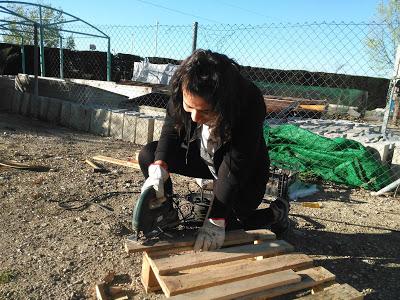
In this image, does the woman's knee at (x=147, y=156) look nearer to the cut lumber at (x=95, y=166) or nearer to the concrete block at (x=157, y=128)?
the cut lumber at (x=95, y=166)

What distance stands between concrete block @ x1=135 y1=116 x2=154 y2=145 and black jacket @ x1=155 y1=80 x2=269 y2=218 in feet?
11.5

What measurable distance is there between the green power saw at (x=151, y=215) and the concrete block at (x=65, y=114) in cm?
548

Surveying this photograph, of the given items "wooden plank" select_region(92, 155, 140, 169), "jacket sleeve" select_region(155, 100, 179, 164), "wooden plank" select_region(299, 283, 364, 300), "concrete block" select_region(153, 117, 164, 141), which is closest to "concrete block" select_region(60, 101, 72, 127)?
"concrete block" select_region(153, 117, 164, 141)

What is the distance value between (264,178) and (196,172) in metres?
0.46

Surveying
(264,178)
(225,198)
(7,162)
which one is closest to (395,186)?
(264,178)

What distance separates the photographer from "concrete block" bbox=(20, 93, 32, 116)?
27.5 feet

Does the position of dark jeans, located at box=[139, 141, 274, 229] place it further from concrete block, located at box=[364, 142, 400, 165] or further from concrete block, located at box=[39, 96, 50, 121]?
concrete block, located at box=[39, 96, 50, 121]

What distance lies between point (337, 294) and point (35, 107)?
755cm

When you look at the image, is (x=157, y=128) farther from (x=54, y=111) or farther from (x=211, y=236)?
(x=211, y=236)

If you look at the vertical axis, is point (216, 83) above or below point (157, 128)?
above

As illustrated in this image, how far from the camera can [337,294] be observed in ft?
6.41

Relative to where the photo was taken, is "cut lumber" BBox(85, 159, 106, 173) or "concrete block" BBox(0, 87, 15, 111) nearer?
"cut lumber" BBox(85, 159, 106, 173)

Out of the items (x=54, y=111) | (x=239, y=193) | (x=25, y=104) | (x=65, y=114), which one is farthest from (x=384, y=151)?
(x=25, y=104)

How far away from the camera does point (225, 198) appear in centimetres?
225
